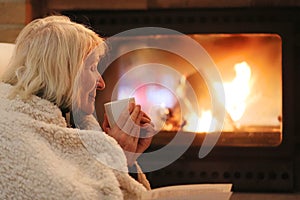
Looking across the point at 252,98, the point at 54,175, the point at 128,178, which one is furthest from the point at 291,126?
the point at 54,175

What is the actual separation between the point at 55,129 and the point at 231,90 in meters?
1.30

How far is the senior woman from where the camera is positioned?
1.00 metres

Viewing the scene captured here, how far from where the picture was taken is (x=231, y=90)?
89.2 inches

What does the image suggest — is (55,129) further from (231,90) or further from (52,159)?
(231,90)

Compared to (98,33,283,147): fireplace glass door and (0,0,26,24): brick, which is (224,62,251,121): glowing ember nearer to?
(98,33,283,147): fireplace glass door

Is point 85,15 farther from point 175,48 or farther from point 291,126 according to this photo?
point 291,126

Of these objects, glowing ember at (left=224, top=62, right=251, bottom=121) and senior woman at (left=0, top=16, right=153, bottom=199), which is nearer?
senior woman at (left=0, top=16, right=153, bottom=199)

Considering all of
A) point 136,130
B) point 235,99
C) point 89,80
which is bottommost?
point 235,99

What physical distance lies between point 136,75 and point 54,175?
1.35m

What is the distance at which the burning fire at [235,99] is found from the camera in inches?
88.7

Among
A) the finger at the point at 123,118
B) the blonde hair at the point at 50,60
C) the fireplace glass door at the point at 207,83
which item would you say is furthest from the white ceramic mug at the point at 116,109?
the fireplace glass door at the point at 207,83

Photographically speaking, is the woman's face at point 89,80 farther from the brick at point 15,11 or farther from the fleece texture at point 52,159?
the brick at point 15,11

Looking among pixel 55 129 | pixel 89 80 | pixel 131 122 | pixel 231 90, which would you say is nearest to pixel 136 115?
pixel 131 122

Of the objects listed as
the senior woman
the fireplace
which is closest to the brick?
the fireplace
